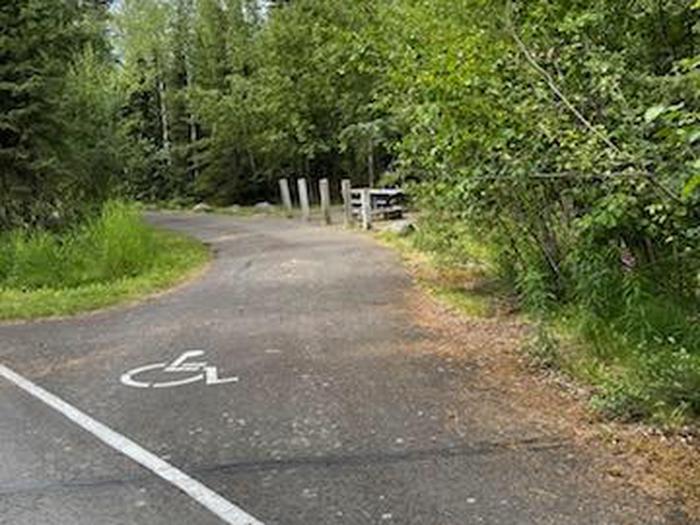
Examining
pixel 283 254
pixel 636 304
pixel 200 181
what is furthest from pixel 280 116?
pixel 636 304

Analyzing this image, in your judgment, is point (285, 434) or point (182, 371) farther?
point (182, 371)

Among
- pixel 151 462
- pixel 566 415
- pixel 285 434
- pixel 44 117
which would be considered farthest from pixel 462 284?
pixel 44 117

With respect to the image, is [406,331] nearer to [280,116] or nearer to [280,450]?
[280,450]

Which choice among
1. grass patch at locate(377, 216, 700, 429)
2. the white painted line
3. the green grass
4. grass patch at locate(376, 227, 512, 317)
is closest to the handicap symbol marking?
the white painted line

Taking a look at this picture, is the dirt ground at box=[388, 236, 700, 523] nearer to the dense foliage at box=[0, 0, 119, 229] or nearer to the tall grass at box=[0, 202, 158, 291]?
the tall grass at box=[0, 202, 158, 291]

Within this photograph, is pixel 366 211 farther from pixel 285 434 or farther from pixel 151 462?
pixel 151 462

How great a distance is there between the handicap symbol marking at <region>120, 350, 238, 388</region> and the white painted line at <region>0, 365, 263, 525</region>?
2.22ft

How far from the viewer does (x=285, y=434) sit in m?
5.60

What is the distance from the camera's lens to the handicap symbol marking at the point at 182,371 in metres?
7.15

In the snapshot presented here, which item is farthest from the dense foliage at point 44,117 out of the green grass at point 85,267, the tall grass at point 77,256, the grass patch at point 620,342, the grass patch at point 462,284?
the grass patch at point 620,342

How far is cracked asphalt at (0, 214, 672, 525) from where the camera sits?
439 centimetres

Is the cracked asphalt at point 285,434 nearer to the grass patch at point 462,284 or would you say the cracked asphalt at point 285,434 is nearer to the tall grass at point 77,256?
the grass patch at point 462,284

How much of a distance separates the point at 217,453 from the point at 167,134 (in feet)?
127

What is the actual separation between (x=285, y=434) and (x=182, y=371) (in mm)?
2230
